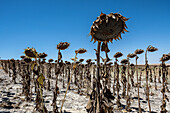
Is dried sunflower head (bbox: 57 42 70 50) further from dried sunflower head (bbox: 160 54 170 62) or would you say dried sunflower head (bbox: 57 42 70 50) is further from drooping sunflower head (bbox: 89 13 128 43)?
dried sunflower head (bbox: 160 54 170 62)

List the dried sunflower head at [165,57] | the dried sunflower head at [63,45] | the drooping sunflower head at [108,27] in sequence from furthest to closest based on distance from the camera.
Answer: the dried sunflower head at [165,57] → the dried sunflower head at [63,45] → the drooping sunflower head at [108,27]

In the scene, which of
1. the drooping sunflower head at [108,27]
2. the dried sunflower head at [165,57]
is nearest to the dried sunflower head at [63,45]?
the drooping sunflower head at [108,27]

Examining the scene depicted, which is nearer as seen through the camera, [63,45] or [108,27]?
[108,27]

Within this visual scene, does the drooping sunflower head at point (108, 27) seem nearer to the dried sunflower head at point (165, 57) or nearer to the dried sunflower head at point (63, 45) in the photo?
the dried sunflower head at point (63, 45)

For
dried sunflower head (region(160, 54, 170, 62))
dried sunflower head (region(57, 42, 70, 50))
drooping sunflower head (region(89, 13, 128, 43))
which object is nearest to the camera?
drooping sunflower head (region(89, 13, 128, 43))

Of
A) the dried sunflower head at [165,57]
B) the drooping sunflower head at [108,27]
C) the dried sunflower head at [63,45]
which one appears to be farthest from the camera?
the dried sunflower head at [165,57]

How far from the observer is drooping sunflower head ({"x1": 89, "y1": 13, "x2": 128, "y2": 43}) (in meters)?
1.88

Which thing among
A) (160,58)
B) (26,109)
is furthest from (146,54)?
(26,109)

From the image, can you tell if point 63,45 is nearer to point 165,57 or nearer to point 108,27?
point 108,27

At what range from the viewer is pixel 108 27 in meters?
1.95

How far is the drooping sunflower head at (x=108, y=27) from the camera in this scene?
1883 millimetres

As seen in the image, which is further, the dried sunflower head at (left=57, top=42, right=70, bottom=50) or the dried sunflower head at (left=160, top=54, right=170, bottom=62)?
the dried sunflower head at (left=160, top=54, right=170, bottom=62)

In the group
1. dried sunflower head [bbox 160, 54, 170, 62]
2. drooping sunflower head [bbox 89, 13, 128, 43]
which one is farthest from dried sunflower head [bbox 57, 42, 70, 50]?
dried sunflower head [bbox 160, 54, 170, 62]

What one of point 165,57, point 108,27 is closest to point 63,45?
point 108,27
